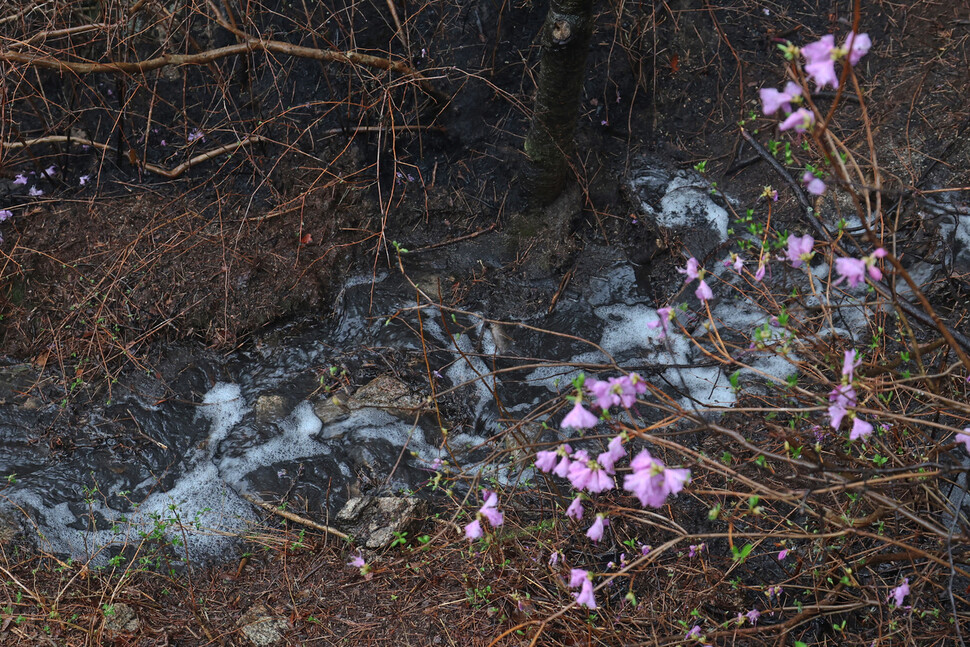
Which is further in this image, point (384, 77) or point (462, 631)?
point (384, 77)

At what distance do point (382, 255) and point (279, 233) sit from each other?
1.98 ft

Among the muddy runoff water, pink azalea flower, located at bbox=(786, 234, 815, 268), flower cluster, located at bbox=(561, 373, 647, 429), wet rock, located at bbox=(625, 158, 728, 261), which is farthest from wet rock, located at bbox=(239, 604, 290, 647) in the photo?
wet rock, located at bbox=(625, 158, 728, 261)

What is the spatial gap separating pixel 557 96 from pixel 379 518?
2171 mm

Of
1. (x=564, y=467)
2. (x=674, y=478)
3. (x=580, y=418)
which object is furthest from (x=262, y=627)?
(x=674, y=478)

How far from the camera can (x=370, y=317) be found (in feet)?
11.7

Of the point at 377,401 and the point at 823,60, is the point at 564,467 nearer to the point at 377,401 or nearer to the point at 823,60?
the point at 823,60

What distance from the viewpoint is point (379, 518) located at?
270cm

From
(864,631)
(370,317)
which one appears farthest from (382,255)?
(864,631)

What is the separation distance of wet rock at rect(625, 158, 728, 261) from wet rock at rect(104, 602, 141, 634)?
314 centimetres

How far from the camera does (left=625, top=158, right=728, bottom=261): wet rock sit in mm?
3703

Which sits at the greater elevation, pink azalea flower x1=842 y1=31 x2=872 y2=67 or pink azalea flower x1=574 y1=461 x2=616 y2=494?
pink azalea flower x1=842 y1=31 x2=872 y2=67

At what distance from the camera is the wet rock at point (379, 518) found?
104 inches

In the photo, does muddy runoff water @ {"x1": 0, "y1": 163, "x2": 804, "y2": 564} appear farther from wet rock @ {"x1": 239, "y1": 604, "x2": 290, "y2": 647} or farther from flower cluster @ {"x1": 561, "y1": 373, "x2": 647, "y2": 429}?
flower cluster @ {"x1": 561, "y1": 373, "x2": 647, "y2": 429}

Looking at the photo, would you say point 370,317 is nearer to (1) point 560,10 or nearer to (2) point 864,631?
(1) point 560,10
